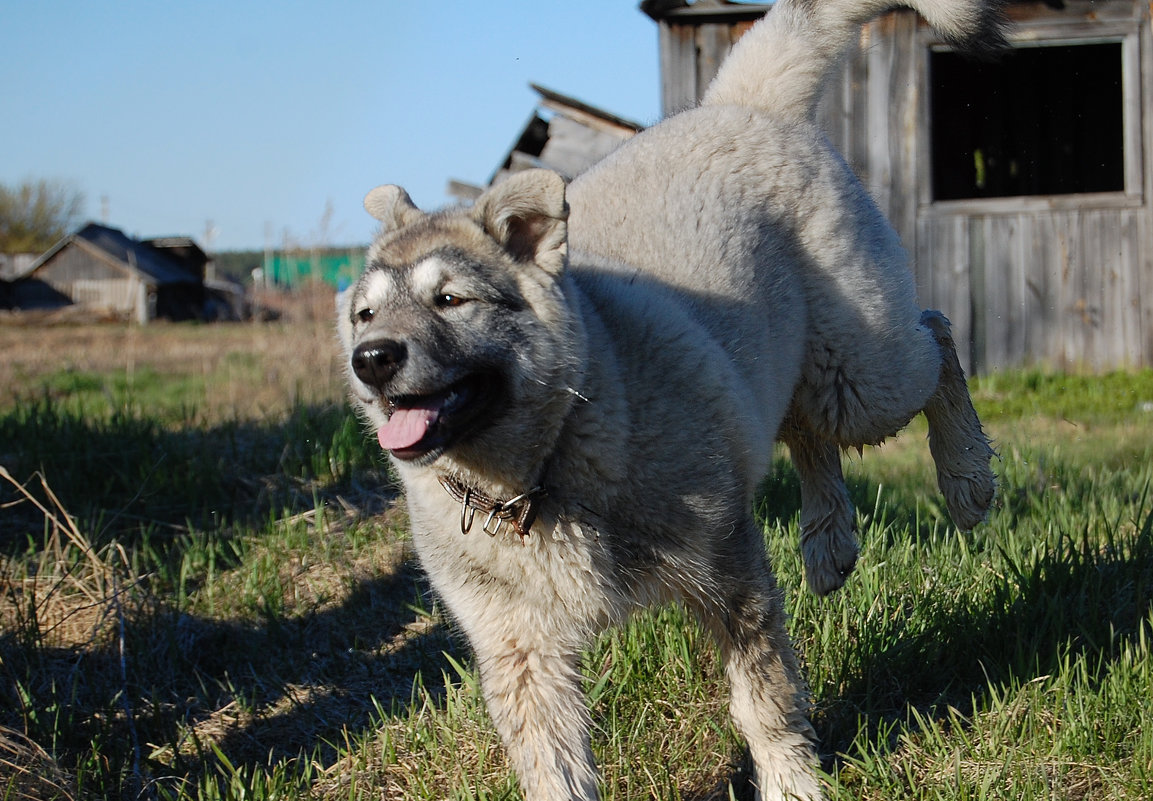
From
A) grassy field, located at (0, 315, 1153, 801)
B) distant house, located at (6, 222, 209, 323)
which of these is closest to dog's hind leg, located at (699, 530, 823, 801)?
grassy field, located at (0, 315, 1153, 801)

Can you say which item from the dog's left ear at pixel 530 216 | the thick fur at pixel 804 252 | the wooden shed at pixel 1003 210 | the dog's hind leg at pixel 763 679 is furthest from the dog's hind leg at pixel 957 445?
the wooden shed at pixel 1003 210

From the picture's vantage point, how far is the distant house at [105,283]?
29328 millimetres

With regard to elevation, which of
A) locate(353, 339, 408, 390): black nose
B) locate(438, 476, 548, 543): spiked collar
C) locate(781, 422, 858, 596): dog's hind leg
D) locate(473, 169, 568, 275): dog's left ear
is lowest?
locate(781, 422, 858, 596): dog's hind leg

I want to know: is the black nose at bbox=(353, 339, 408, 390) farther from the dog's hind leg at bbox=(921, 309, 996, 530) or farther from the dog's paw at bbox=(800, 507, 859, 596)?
the dog's hind leg at bbox=(921, 309, 996, 530)

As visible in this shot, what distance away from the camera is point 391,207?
3494mm

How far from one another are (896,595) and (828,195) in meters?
1.54

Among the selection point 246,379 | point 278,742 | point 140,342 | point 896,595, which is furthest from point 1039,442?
point 140,342

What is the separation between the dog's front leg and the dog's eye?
3.13 ft

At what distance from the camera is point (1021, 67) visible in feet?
44.4

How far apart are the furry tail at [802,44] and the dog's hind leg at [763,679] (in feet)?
6.41

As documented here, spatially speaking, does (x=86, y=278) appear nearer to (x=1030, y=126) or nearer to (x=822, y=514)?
(x=1030, y=126)

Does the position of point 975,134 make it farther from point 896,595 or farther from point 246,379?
point 896,595

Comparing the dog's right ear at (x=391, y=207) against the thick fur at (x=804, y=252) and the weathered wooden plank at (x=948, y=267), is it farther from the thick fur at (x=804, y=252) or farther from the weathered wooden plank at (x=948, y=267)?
the weathered wooden plank at (x=948, y=267)

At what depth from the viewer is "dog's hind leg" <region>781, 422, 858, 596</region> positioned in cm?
429
